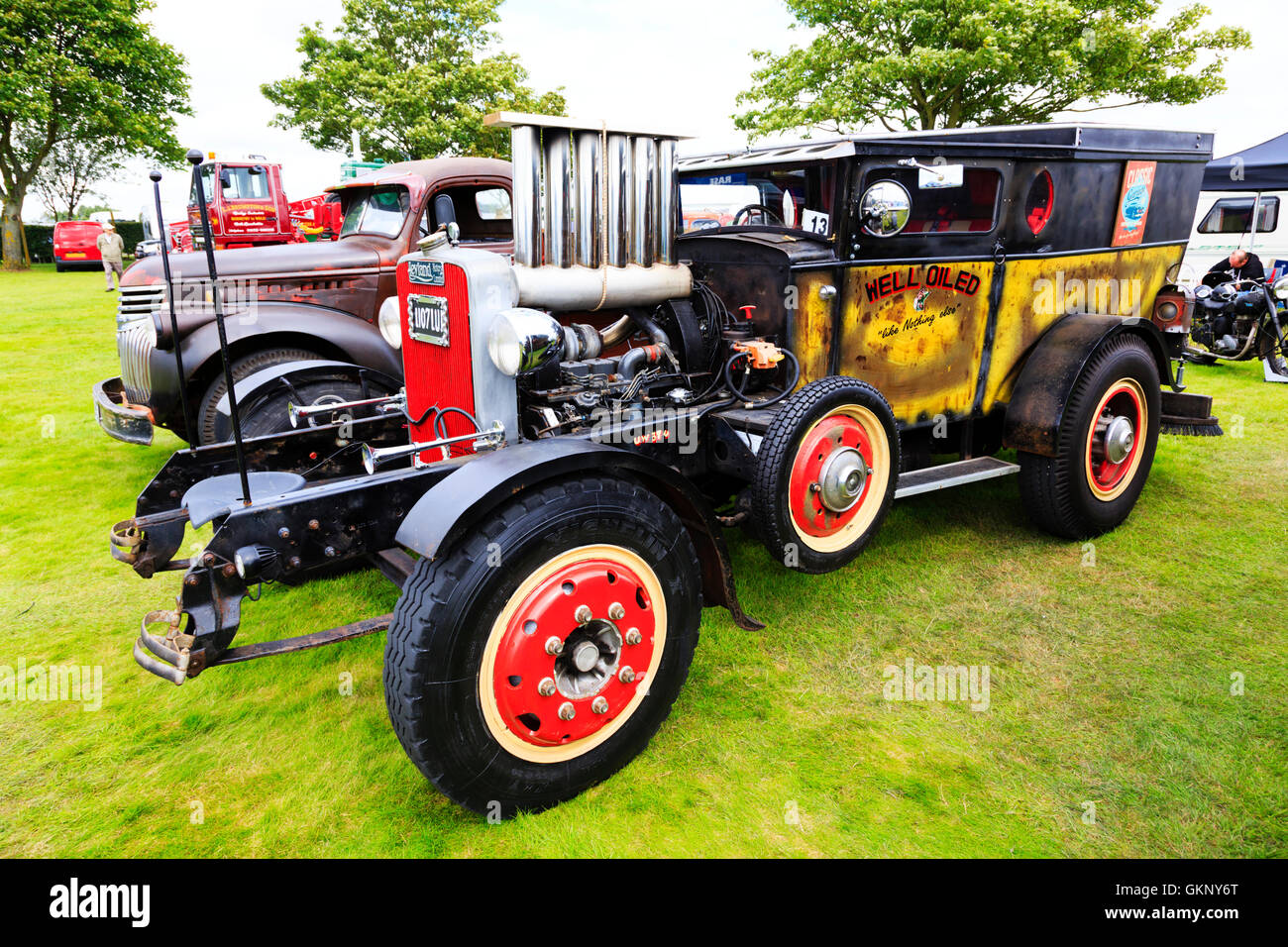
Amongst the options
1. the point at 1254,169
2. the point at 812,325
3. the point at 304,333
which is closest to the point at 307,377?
the point at 304,333

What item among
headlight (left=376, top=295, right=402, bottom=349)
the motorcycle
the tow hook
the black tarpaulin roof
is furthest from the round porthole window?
the black tarpaulin roof

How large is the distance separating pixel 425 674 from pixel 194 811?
1.07 meters

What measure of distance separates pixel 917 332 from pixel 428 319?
8.02 ft

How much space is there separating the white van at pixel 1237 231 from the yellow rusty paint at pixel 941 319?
4.50m

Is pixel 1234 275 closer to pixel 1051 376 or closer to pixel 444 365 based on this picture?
pixel 1051 376

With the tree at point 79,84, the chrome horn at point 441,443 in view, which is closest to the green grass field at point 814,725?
the chrome horn at point 441,443

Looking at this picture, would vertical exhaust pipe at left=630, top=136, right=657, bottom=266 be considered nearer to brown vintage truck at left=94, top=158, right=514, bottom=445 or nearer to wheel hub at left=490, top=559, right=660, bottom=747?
wheel hub at left=490, top=559, right=660, bottom=747

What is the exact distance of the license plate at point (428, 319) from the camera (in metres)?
3.33

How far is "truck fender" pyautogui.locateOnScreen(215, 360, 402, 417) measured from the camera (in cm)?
408

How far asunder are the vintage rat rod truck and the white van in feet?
15.3

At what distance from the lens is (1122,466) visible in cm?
475

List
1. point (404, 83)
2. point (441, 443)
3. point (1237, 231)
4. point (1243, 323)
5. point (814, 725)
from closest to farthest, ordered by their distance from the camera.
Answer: point (441, 443) < point (814, 725) < point (1237, 231) < point (1243, 323) < point (404, 83)

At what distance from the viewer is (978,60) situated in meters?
16.6

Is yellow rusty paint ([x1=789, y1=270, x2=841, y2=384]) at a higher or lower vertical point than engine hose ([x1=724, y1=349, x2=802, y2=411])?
higher
